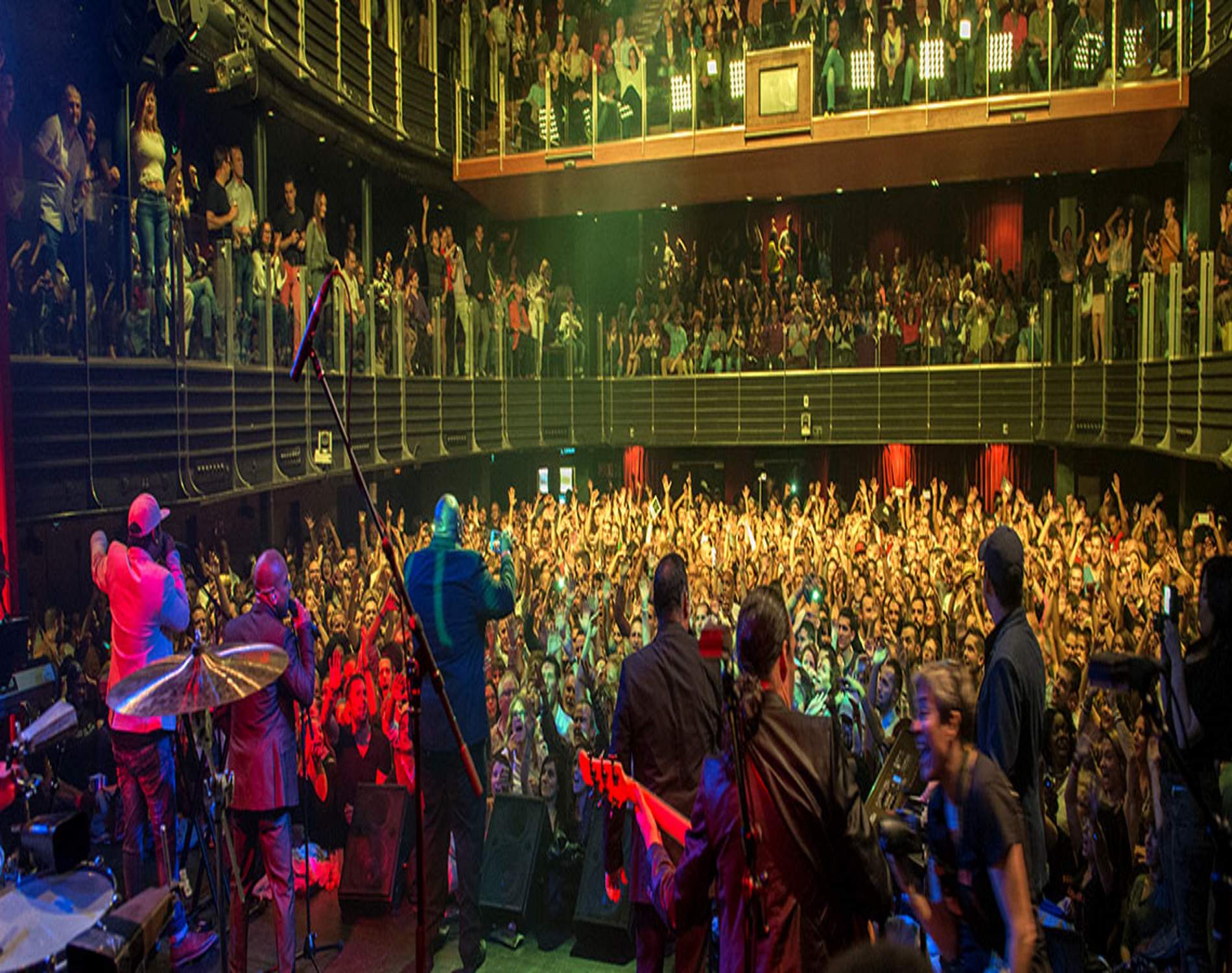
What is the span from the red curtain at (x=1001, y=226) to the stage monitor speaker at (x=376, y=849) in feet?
44.8

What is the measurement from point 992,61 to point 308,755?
11717 mm

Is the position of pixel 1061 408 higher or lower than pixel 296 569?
higher

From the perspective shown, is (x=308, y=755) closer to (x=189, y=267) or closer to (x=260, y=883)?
(x=260, y=883)

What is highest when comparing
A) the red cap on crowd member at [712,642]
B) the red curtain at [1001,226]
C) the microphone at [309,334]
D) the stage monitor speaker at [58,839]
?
the red curtain at [1001,226]

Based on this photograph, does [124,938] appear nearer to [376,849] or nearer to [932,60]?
[376,849]

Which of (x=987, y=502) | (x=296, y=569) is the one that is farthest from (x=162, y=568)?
(x=987, y=502)

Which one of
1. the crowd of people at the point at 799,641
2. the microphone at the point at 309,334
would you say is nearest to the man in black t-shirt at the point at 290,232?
the crowd of people at the point at 799,641

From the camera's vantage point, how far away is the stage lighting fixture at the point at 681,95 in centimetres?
1388

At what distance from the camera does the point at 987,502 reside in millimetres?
15148

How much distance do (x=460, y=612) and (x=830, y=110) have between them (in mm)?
11122

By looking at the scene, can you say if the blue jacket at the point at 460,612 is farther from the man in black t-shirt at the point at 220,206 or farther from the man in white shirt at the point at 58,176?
the man in black t-shirt at the point at 220,206

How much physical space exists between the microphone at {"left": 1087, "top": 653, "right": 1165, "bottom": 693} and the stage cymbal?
2.31 metres

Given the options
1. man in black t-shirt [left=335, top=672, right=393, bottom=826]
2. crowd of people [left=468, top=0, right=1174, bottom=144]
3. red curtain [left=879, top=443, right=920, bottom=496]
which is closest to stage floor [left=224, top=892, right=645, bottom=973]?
man in black t-shirt [left=335, top=672, right=393, bottom=826]

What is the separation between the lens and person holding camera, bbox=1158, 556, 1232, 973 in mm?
3203
